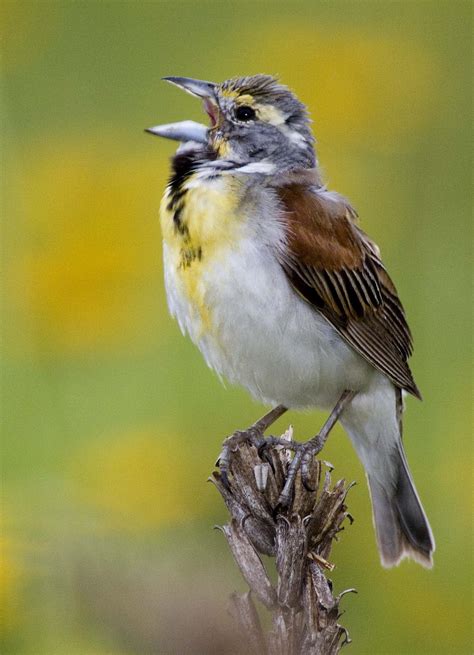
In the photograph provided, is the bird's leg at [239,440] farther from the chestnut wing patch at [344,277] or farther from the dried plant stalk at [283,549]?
the chestnut wing patch at [344,277]

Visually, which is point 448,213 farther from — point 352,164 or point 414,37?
point 414,37

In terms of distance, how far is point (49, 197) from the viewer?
7.00 m

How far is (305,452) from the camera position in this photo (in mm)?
4168

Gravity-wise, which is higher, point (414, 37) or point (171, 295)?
point (414, 37)

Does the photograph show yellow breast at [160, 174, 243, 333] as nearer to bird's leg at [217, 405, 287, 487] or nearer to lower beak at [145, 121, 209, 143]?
lower beak at [145, 121, 209, 143]

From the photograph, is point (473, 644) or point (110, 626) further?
point (473, 644)

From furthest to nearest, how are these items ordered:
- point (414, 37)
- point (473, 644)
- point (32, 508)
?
point (414, 37), point (473, 644), point (32, 508)

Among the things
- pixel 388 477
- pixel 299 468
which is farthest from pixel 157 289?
pixel 299 468

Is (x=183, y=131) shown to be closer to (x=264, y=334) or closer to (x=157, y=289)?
(x=264, y=334)

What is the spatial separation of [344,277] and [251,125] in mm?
721

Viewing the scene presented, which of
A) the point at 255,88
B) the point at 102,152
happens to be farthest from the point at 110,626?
the point at 102,152

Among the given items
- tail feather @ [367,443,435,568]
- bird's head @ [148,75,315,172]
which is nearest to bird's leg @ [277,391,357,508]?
tail feather @ [367,443,435,568]

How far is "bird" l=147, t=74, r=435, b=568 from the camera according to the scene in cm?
448

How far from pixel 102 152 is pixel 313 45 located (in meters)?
1.86
